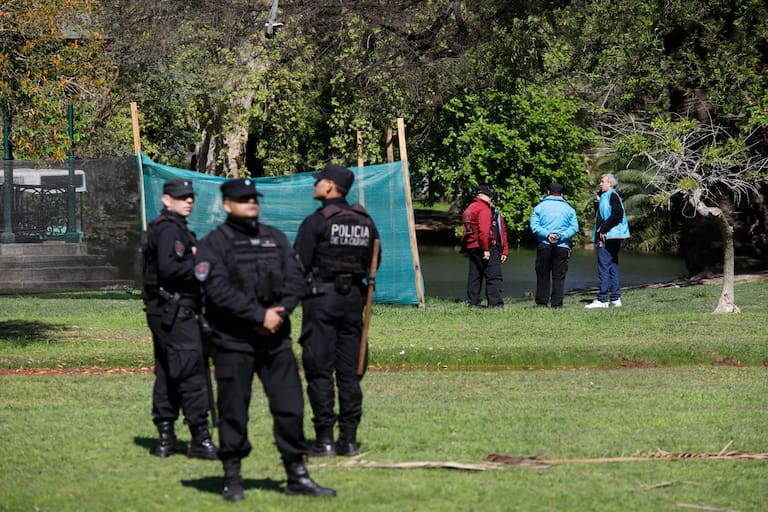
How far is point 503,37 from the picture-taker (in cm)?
2464

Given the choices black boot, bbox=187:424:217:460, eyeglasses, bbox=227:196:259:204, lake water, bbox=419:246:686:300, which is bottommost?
lake water, bbox=419:246:686:300

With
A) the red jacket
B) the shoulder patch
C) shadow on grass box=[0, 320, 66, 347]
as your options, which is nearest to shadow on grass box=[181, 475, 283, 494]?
the shoulder patch

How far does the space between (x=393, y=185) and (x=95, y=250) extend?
5.05 meters

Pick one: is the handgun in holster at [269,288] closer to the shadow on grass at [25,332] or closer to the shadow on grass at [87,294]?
the shadow on grass at [25,332]

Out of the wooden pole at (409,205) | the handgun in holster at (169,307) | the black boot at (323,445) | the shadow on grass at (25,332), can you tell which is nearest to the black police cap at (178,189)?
the handgun in holster at (169,307)

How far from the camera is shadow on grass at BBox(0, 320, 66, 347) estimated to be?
14.4 metres

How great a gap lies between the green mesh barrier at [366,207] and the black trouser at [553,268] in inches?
74.0

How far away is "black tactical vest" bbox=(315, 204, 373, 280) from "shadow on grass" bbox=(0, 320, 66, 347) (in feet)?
22.8

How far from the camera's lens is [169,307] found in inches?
329

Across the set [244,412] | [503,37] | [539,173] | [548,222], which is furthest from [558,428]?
[503,37]

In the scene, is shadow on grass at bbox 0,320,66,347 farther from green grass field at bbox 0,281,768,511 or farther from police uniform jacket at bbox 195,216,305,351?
police uniform jacket at bbox 195,216,305,351

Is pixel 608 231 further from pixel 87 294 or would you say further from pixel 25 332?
pixel 87 294

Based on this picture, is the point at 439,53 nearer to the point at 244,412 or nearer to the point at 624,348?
the point at 624,348

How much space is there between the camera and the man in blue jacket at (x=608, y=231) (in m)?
18.2
